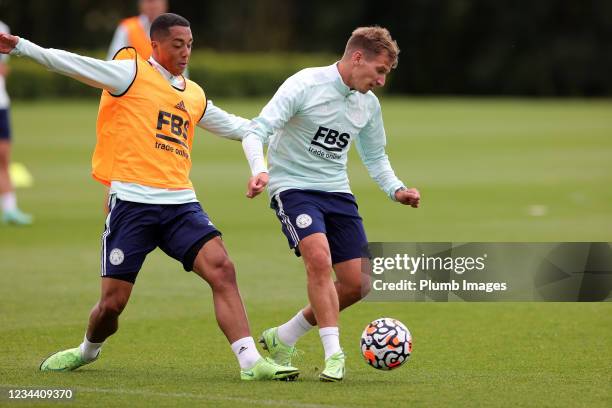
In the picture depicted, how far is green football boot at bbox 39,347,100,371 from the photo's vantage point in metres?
7.72

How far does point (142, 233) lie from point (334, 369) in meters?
1.46

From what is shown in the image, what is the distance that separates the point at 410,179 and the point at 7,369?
15.8 metres

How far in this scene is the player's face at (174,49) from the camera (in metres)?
7.50

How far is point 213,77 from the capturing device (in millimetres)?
48938

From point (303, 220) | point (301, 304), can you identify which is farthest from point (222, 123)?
point (301, 304)

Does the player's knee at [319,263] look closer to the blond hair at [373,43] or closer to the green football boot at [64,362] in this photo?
the blond hair at [373,43]

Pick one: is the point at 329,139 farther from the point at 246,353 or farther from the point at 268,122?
the point at 246,353

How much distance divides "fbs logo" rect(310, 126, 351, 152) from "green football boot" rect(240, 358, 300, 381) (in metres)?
1.50

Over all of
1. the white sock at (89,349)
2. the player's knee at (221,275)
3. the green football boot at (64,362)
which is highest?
the player's knee at (221,275)

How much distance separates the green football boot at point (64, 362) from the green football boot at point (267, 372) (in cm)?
116

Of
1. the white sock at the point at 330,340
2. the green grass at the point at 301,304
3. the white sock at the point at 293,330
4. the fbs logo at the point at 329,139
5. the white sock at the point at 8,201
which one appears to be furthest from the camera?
the white sock at the point at 8,201

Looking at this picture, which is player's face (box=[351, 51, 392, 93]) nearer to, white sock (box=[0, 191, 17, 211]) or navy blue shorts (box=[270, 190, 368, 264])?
navy blue shorts (box=[270, 190, 368, 264])

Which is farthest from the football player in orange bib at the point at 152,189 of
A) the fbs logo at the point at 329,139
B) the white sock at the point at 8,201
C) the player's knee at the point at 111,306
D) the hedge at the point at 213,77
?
the hedge at the point at 213,77

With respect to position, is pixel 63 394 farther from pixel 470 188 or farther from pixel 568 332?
pixel 470 188
